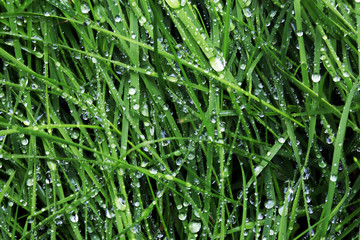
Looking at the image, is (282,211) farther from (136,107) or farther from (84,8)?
(84,8)

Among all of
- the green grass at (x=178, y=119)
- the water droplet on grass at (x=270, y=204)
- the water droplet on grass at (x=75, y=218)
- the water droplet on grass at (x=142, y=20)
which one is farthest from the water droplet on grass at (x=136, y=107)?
the water droplet on grass at (x=270, y=204)

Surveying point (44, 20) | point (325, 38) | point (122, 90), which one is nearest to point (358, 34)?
point (325, 38)

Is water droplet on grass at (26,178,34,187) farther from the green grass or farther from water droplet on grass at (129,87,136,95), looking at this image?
water droplet on grass at (129,87,136,95)

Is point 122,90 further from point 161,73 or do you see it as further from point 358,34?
point 358,34

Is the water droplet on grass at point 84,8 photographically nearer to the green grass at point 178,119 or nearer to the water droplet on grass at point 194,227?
the green grass at point 178,119

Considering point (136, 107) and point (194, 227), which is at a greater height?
point (136, 107)

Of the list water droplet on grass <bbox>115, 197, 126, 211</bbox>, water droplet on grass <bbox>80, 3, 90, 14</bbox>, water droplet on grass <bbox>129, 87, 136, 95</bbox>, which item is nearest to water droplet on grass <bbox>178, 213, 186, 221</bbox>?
water droplet on grass <bbox>115, 197, 126, 211</bbox>

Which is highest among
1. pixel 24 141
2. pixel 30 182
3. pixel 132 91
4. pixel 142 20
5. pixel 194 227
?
pixel 142 20

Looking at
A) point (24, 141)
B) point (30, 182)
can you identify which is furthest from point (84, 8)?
point (30, 182)
